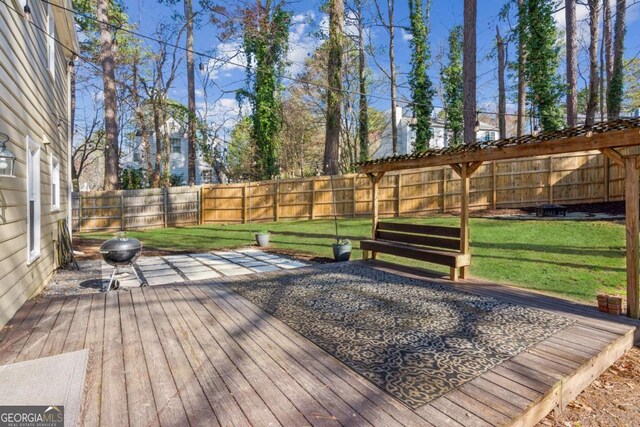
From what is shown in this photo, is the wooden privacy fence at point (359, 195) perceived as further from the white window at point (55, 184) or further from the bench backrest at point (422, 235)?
the bench backrest at point (422, 235)

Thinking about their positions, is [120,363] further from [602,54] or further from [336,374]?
[602,54]

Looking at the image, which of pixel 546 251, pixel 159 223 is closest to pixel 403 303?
pixel 546 251

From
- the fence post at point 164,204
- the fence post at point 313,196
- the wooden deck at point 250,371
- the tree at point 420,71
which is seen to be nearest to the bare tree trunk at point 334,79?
the fence post at point 313,196

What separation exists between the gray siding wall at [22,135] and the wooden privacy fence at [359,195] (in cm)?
801

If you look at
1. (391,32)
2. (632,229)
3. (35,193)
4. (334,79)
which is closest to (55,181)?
(35,193)

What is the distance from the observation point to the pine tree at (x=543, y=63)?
12.9 meters

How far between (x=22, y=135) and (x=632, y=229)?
6575 millimetres

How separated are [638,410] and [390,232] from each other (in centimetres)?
419

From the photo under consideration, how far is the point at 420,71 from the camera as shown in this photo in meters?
17.5

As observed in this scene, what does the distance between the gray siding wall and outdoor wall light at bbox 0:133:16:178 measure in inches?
2.9

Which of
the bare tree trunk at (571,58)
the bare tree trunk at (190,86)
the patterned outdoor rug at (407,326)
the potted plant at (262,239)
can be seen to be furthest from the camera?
the bare tree trunk at (190,86)

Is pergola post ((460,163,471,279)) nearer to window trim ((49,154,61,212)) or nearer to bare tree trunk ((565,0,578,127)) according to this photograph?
window trim ((49,154,61,212))

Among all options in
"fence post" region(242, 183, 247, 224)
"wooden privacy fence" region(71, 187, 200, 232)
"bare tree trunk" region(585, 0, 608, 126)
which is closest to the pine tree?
"bare tree trunk" region(585, 0, 608, 126)

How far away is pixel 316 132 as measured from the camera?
2491 cm
